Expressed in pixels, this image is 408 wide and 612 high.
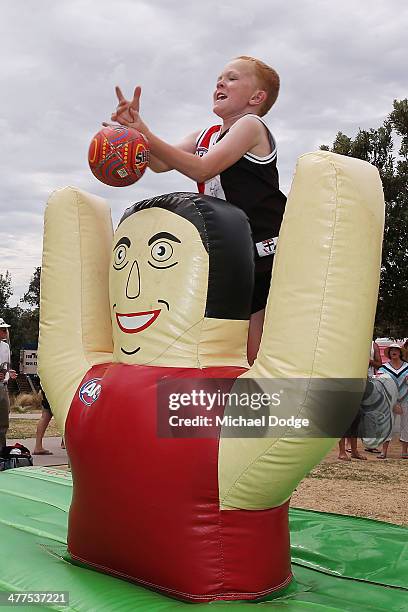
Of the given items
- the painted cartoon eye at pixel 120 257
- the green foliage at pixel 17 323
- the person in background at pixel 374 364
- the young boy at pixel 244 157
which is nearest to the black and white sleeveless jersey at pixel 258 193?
the young boy at pixel 244 157

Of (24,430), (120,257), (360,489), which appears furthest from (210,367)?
(24,430)

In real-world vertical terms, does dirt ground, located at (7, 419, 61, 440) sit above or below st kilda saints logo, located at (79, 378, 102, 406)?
below

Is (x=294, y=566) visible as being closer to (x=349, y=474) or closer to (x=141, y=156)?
(x=141, y=156)

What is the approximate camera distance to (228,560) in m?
1.94

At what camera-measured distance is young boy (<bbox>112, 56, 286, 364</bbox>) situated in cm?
222

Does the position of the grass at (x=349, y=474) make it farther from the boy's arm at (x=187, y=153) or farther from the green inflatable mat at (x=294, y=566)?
the boy's arm at (x=187, y=153)

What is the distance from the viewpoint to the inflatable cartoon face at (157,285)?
6.86ft

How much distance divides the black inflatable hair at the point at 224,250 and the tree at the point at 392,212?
9.81 meters

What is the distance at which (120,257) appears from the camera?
230 centimetres

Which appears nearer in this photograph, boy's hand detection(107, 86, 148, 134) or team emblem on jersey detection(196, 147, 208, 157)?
boy's hand detection(107, 86, 148, 134)

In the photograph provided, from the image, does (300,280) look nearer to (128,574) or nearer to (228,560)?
(228,560)

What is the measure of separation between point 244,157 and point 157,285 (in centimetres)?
55

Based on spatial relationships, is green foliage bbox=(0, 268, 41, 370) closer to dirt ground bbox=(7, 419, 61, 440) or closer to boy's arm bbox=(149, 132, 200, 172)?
dirt ground bbox=(7, 419, 61, 440)

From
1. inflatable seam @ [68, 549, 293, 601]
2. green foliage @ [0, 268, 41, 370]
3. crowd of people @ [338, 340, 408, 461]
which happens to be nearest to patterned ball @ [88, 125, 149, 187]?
inflatable seam @ [68, 549, 293, 601]
